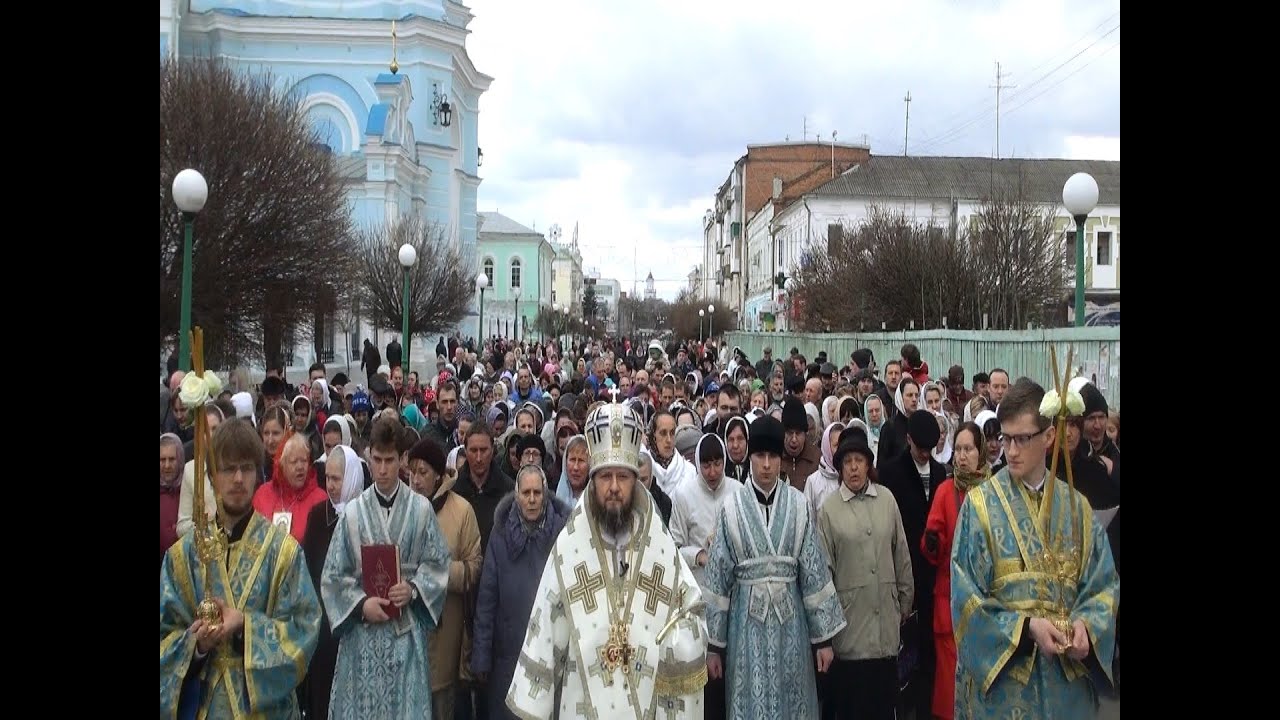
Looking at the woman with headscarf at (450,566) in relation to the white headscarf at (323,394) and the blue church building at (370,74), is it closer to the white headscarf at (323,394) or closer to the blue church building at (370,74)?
the white headscarf at (323,394)

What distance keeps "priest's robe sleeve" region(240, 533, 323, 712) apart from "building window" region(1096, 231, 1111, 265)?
50273 millimetres

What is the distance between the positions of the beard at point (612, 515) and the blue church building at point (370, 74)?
39.7m

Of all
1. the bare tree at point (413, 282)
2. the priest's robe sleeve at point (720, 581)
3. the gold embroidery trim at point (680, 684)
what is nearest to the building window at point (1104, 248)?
the bare tree at point (413, 282)

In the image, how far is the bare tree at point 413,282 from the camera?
3694 cm

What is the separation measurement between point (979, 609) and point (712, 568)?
4.82ft

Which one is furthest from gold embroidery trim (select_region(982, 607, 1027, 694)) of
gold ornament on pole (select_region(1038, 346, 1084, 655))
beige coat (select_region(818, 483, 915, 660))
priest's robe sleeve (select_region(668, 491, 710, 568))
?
priest's robe sleeve (select_region(668, 491, 710, 568))


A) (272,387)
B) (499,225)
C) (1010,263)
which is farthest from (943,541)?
(499,225)

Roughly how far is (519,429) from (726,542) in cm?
412

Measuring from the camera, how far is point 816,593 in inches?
257

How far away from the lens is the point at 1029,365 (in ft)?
64.6
